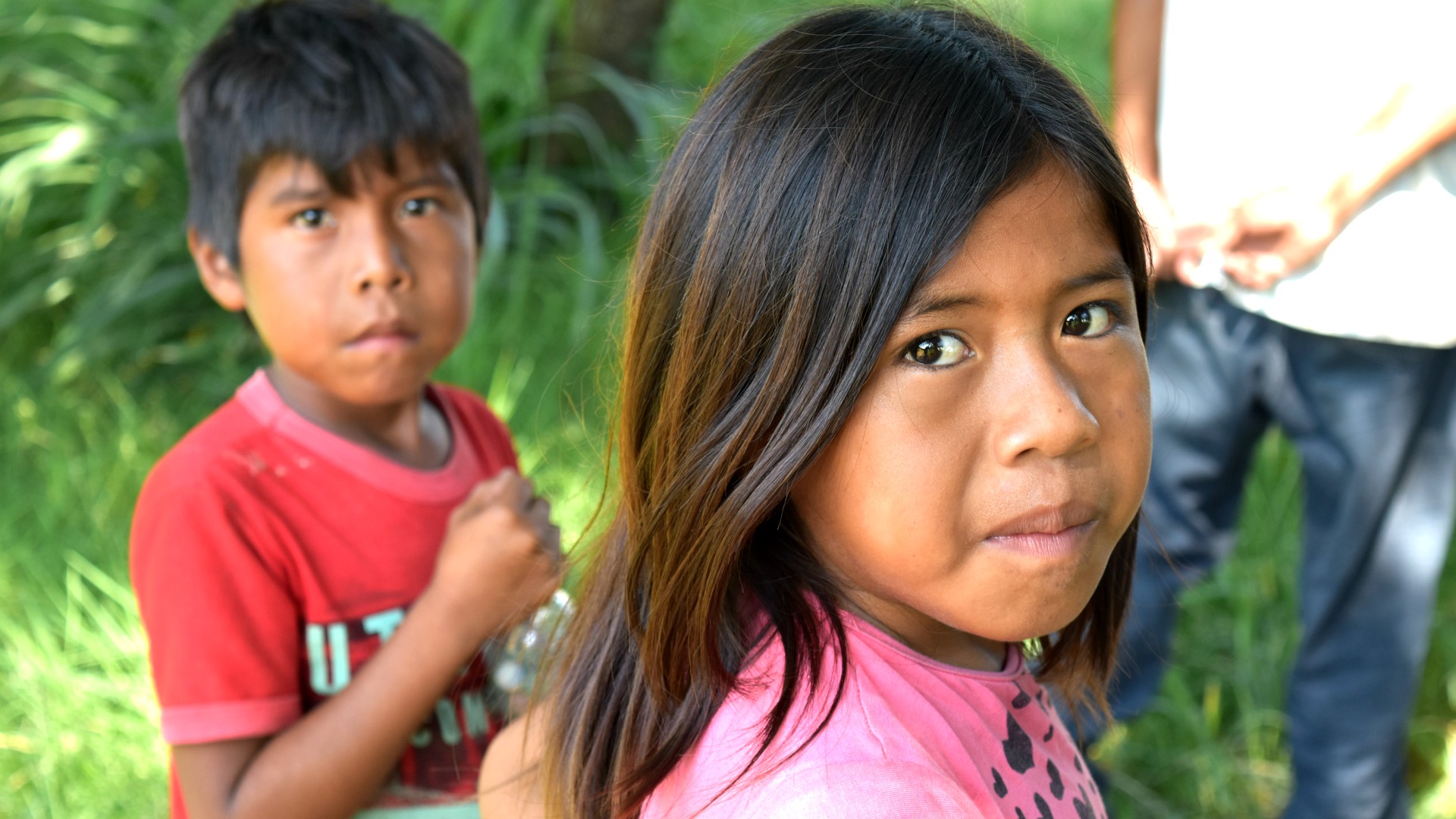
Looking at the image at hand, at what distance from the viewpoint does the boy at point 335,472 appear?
1374 mm

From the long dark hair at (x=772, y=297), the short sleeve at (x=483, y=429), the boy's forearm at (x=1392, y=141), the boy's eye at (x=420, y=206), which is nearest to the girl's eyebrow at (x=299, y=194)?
the boy's eye at (x=420, y=206)

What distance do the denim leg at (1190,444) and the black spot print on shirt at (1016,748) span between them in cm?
106

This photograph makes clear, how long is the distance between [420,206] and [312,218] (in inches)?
5.3

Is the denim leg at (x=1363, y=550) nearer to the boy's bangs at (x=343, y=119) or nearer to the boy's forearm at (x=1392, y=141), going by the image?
the boy's forearm at (x=1392, y=141)

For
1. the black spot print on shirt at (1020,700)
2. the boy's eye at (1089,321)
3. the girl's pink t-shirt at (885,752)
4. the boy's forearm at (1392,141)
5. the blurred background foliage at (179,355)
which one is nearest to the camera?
the girl's pink t-shirt at (885,752)

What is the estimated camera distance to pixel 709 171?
99cm

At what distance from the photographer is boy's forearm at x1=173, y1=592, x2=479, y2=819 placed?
1357 millimetres

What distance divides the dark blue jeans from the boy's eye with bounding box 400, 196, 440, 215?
3.82 feet

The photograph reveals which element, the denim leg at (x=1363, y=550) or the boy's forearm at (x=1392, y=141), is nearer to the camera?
the boy's forearm at (x=1392, y=141)

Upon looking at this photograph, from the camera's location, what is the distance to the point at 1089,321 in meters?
0.98

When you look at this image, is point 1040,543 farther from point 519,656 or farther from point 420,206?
point 420,206

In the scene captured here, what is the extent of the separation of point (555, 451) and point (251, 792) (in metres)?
→ 1.76

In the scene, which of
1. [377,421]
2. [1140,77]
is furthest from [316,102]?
[1140,77]

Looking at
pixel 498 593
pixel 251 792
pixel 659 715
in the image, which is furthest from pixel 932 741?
pixel 251 792
